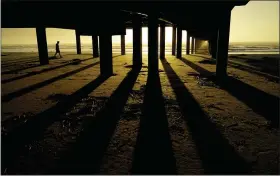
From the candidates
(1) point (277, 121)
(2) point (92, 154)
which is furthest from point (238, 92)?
(2) point (92, 154)

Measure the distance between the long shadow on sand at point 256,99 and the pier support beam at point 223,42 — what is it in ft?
2.91

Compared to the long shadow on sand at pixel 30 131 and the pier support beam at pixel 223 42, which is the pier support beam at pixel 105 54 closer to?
the long shadow on sand at pixel 30 131

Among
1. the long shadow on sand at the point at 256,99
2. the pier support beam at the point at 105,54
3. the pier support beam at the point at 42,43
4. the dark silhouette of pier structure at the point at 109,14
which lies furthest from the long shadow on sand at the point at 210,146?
the pier support beam at the point at 42,43

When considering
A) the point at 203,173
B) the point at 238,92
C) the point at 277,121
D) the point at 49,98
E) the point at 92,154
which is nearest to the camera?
the point at 203,173

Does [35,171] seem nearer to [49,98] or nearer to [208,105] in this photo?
[49,98]

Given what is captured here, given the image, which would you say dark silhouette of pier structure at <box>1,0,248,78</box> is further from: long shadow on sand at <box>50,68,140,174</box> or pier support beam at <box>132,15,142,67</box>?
long shadow on sand at <box>50,68,140,174</box>

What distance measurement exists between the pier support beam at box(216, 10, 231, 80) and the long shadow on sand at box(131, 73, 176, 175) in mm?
4504

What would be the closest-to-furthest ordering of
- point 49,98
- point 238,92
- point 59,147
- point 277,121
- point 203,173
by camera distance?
point 203,173 → point 59,147 → point 277,121 → point 49,98 → point 238,92

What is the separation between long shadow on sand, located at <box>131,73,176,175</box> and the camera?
9.29 feet

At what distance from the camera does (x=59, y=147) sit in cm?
338

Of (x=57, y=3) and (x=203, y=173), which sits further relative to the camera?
(x=57, y=3)

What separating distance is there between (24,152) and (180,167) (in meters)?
2.31

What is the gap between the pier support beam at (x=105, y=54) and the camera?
9578mm

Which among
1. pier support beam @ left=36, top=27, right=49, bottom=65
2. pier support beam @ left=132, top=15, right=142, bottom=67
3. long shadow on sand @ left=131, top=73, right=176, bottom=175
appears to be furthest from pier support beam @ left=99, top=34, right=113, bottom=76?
pier support beam @ left=36, top=27, right=49, bottom=65
